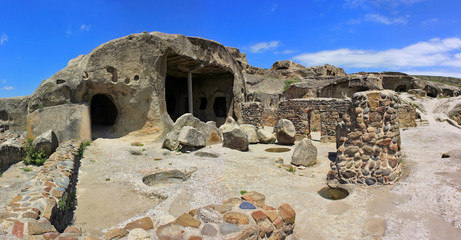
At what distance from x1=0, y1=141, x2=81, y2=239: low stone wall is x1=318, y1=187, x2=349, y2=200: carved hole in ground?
443 centimetres

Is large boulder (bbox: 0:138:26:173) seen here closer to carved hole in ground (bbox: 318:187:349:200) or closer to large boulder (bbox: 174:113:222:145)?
large boulder (bbox: 174:113:222:145)

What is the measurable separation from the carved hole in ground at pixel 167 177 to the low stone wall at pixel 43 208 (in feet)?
5.30

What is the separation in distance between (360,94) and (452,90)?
2488cm

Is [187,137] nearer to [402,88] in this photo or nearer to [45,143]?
[45,143]

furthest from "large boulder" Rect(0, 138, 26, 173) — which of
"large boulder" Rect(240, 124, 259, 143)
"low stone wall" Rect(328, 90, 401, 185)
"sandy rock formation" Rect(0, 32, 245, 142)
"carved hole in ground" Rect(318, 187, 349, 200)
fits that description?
"low stone wall" Rect(328, 90, 401, 185)

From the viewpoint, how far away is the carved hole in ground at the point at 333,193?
207 inches

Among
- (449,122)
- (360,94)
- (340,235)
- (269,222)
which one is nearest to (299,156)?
(360,94)

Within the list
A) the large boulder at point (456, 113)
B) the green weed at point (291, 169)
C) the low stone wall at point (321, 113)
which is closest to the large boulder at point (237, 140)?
→ the green weed at point (291, 169)

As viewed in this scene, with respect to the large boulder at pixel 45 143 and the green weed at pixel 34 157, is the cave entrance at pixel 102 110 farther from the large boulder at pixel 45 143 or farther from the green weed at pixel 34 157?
the green weed at pixel 34 157

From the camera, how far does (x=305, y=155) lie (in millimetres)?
7465

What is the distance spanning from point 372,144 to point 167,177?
471 cm

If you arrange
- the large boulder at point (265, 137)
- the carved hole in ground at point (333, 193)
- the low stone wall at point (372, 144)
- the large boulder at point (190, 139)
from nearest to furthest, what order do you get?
the carved hole in ground at point (333, 193), the low stone wall at point (372, 144), the large boulder at point (190, 139), the large boulder at point (265, 137)

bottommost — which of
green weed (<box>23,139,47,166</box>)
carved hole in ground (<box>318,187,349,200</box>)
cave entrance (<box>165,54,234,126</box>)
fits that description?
carved hole in ground (<box>318,187,349,200</box>)

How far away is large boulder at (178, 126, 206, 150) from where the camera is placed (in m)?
8.97
